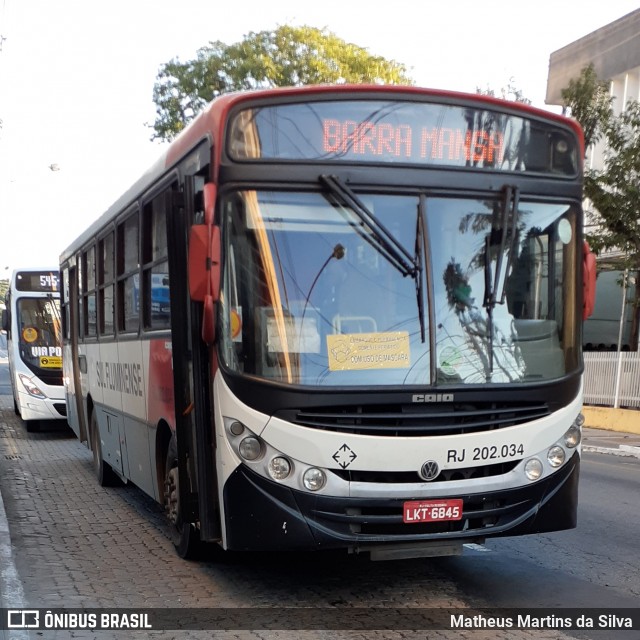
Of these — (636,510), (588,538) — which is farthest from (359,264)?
(636,510)

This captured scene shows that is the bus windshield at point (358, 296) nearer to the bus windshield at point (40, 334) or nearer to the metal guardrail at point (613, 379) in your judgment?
the bus windshield at point (40, 334)

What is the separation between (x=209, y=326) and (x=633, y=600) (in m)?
3.21

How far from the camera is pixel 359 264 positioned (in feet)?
19.2

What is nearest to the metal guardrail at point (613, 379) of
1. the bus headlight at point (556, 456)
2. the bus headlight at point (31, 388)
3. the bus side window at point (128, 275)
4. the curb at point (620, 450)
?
the curb at point (620, 450)

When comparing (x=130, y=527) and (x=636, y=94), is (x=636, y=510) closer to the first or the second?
(x=130, y=527)

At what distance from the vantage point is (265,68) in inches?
1468

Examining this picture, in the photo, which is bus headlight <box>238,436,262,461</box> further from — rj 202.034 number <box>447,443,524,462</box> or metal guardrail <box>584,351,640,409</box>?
metal guardrail <box>584,351,640,409</box>

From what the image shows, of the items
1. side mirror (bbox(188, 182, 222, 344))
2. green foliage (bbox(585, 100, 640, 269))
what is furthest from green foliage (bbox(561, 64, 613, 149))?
side mirror (bbox(188, 182, 222, 344))

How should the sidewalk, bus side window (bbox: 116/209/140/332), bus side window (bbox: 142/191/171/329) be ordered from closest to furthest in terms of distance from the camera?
bus side window (bbox: 142/191/171/329) → bus side window (bbox: 116/209/140/332) → the sidewalk

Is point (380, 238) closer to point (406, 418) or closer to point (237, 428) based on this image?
point (406, 418)

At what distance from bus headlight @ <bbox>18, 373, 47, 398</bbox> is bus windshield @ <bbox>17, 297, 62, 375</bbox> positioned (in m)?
0.21

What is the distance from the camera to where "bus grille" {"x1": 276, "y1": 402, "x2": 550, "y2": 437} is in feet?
18.6

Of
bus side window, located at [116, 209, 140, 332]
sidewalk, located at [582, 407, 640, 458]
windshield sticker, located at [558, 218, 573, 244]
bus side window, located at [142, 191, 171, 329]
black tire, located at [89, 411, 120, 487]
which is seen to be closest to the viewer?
windshield sticker, located at [558, 218, 573, 244]

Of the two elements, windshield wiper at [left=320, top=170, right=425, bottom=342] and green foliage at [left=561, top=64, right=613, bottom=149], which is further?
green foliage at [left=561, top=64, right=613, bottom=149]
